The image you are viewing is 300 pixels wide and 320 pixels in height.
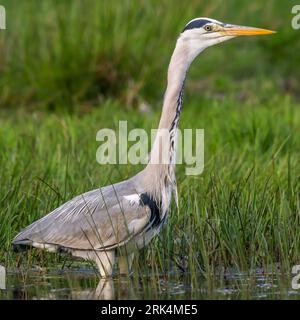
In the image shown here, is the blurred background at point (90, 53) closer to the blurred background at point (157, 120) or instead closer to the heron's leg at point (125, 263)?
the blurred background at point (157, 120)

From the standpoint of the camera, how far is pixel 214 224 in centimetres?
616

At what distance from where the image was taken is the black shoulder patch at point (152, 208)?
587 centimetres

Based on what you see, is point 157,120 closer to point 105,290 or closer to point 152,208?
point 152,208

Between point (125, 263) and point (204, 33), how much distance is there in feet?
4.72

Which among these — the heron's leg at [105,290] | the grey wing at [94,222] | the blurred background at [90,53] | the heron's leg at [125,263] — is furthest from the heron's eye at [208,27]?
the blurred background at [90,53]

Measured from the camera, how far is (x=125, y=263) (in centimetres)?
591

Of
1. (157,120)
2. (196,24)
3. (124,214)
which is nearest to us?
(124,214)

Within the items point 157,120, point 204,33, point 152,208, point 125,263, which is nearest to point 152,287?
point 125,263

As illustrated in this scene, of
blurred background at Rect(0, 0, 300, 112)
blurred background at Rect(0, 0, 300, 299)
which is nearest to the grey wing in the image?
blurred background at Rect(0, 0, 300, 299)

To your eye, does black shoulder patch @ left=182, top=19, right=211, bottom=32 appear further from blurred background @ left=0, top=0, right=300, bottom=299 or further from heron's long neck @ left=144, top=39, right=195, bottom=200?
blurred background @ left=0, top=0, right=300, bottom=299

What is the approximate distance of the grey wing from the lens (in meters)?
5.82

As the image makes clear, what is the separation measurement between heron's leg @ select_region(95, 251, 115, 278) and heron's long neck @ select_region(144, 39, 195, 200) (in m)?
0.44
